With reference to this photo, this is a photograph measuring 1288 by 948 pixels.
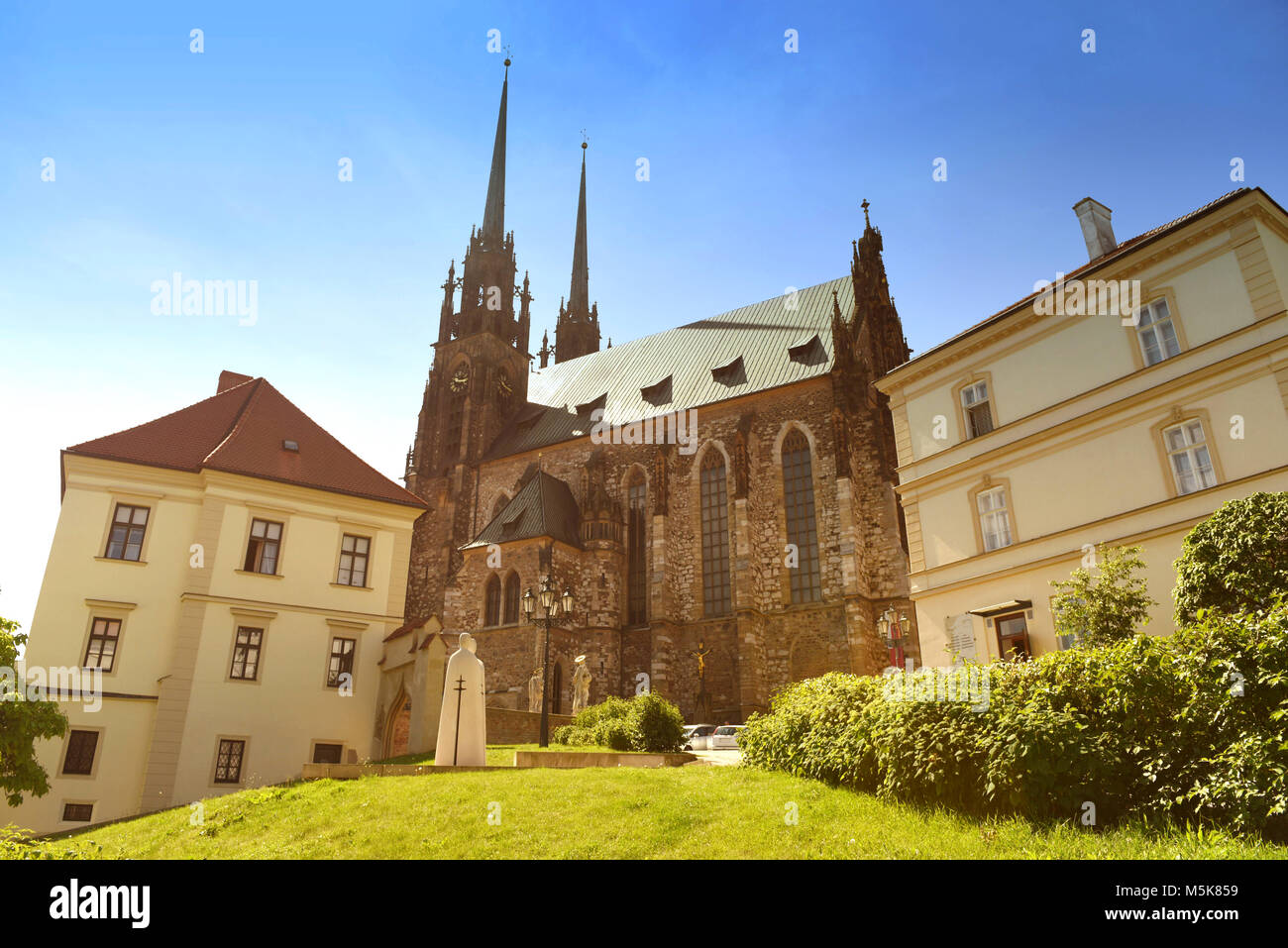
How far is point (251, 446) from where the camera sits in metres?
23.8

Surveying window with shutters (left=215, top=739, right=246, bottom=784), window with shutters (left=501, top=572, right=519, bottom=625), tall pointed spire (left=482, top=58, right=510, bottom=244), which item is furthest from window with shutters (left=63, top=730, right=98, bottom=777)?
tall pointed spire (left=482, top=58, right=510, bottom=244)

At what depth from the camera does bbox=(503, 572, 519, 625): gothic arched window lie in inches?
1383

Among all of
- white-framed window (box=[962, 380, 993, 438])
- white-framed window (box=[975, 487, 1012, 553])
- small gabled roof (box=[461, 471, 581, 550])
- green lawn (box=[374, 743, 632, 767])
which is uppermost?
small gabled roof (box=[461, 471, 581, 550])

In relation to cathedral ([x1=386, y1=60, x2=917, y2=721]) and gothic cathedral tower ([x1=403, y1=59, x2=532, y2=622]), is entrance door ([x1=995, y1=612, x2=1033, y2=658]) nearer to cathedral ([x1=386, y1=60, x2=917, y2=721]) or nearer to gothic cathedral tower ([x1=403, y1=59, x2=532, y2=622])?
cathedral ([x1=386, y1=60, x2=917, y2=721])

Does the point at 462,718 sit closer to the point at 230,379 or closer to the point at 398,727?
the point at 398,727

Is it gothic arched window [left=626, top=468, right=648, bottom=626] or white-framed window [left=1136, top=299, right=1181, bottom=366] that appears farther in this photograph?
gothic arched window [left=626, top=468, right=648, bottom=626]

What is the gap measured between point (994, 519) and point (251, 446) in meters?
20.5

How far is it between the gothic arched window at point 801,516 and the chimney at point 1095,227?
15581 millimetres

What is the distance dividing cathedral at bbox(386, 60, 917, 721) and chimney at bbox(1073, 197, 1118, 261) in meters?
13.2

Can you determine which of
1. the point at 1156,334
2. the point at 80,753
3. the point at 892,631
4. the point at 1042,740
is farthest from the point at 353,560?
the point at 1156,334

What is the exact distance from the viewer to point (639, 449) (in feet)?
133
